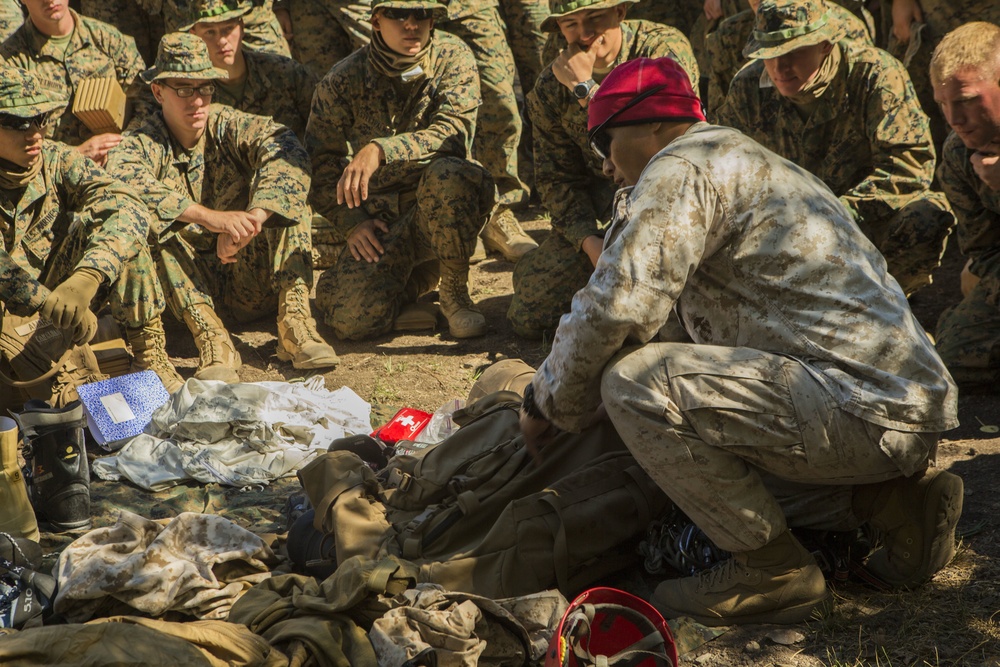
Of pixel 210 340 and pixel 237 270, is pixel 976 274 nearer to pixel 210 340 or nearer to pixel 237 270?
pixel 210 340

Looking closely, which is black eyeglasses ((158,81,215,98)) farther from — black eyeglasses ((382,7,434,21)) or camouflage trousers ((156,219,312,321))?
black eyeglasses ((382,7,434,21))

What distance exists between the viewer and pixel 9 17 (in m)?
7.95

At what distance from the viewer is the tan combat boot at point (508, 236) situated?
289 inches

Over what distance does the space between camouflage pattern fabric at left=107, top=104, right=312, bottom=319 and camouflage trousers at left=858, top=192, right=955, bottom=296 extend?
10.8 feet

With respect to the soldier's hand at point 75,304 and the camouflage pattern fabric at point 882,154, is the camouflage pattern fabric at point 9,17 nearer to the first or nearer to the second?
the soldier's hand at point 75,304

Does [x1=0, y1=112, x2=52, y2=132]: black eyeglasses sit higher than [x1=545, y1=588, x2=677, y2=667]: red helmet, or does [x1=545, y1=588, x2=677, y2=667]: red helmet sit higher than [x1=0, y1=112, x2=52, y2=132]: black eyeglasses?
[x1=0, y1=112, x2=52, y2=132]: black eyeglasses

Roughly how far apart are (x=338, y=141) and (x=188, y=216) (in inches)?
47.9

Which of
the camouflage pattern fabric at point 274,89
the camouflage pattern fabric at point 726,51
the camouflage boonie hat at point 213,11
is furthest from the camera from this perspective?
the camouflage pattern fabric at point 274,89

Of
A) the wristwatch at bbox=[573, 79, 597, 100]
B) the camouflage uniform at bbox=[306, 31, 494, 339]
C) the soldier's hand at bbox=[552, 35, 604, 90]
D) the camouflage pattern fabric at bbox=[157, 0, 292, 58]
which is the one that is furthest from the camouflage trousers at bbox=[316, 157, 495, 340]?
the camouflage pattern fabric at bbox=[157, 0, 292, 58]

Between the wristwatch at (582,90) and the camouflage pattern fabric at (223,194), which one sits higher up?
the wristwatch at (582,90)

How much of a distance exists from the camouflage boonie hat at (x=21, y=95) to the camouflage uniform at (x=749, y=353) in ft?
11.4

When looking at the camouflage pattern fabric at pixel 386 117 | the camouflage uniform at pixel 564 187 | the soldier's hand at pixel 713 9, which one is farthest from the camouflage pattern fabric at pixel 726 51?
the camouflage pattern fabric at pixel 386 117

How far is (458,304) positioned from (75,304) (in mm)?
2247

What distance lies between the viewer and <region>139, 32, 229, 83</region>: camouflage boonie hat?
20.0 feet
